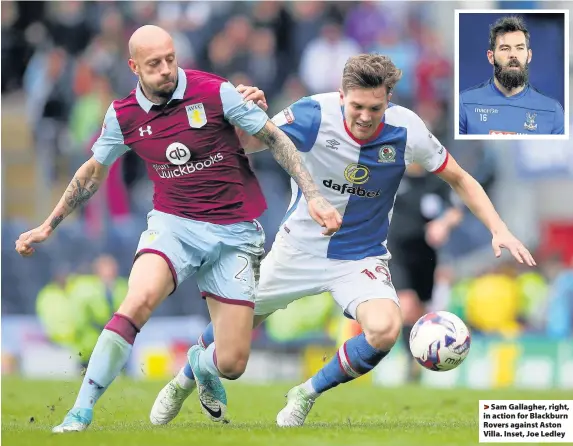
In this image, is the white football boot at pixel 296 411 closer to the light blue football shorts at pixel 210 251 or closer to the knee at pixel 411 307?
the light blue football shorts at pixel 210 251

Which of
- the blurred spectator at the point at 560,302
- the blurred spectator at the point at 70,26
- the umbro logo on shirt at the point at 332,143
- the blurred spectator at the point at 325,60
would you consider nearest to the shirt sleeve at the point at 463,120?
the umbro logo on shirt at the point at 332,143

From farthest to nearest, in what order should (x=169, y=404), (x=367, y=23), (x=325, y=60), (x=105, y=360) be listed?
(x=367, y=23) → (x=325, y=60) → (x=169, y=404) → (x=105, y=360)

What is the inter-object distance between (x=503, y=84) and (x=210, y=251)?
9.32 feet

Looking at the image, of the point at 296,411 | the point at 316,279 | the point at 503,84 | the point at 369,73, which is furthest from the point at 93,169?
the point at 503,84

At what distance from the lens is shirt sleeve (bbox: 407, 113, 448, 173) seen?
8609 mm

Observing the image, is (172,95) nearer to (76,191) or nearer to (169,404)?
(76,191)

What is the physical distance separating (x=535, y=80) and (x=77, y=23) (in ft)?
37.7

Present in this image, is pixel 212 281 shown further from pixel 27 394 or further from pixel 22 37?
pixel 22 37

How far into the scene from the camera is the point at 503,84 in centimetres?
971

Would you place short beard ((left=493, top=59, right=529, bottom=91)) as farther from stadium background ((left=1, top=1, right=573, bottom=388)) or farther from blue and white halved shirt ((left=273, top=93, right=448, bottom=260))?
stadium background ((left=1, top=1, right=573, bottom=388))

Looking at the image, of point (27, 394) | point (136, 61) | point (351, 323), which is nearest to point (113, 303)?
point (351, 323)

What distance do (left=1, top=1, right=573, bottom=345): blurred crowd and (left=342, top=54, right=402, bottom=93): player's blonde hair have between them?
25.1 ft

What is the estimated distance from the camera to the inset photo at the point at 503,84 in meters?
9.71

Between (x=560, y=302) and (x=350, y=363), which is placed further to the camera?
(x=560, y=302)
